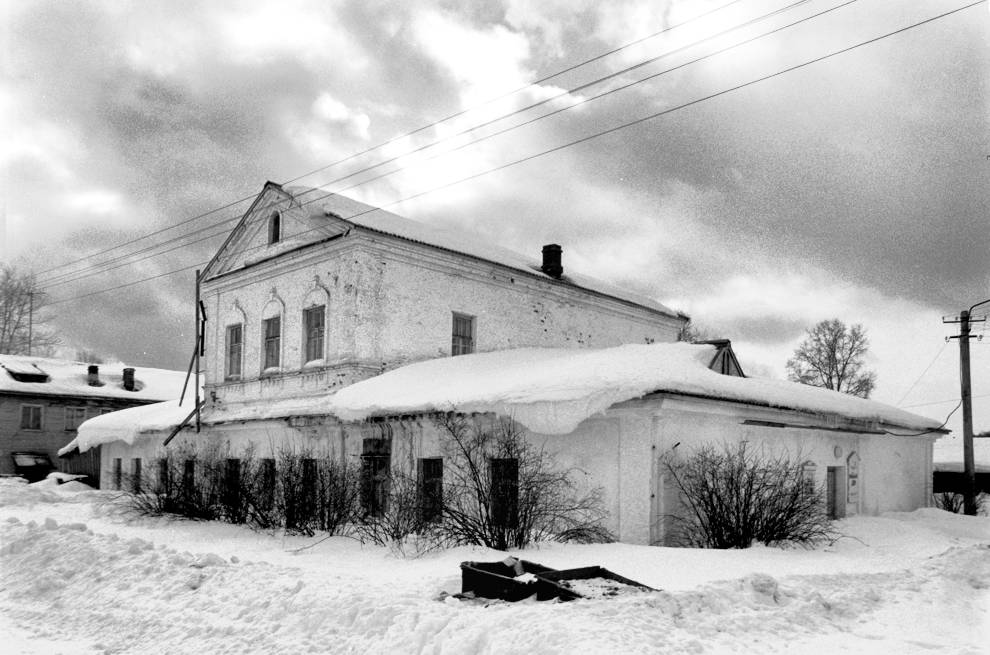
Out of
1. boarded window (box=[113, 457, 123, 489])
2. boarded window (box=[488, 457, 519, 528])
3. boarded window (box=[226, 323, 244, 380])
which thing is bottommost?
boarded window (box=[113, 457, 123, 489])

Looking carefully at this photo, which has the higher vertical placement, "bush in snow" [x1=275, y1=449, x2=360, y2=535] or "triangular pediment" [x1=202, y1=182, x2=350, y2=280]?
"triangular pediment" [x1=202, y1=182, x2=350, y2=280]

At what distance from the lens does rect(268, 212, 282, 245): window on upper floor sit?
74.8 ft

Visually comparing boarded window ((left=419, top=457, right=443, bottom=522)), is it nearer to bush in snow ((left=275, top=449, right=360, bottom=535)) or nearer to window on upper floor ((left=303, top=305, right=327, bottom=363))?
bush in snow ((left=275, top=449, right=360, bottom=535))

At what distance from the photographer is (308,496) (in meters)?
15.0

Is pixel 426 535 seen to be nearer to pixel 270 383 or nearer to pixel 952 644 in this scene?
pixel 952 644

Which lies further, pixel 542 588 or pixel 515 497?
pixel 515 497

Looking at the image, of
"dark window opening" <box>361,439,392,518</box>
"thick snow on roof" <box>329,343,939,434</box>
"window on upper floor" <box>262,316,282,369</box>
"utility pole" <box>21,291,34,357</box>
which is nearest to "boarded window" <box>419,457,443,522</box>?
"dark window opening" <box>361,439,392,518</box>

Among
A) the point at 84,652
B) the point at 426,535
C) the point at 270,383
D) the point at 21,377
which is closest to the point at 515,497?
the point at 426,535

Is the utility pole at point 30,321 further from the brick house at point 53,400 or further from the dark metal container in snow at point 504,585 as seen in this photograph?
the dark metal container in snow at point 504,585

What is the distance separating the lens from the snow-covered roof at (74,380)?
38.0 metres

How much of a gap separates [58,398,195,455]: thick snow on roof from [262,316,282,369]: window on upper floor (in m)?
4.28

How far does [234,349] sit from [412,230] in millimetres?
6751

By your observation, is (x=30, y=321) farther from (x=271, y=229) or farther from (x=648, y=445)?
(x=648, y=445)

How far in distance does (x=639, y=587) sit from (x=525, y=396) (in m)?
5.47
